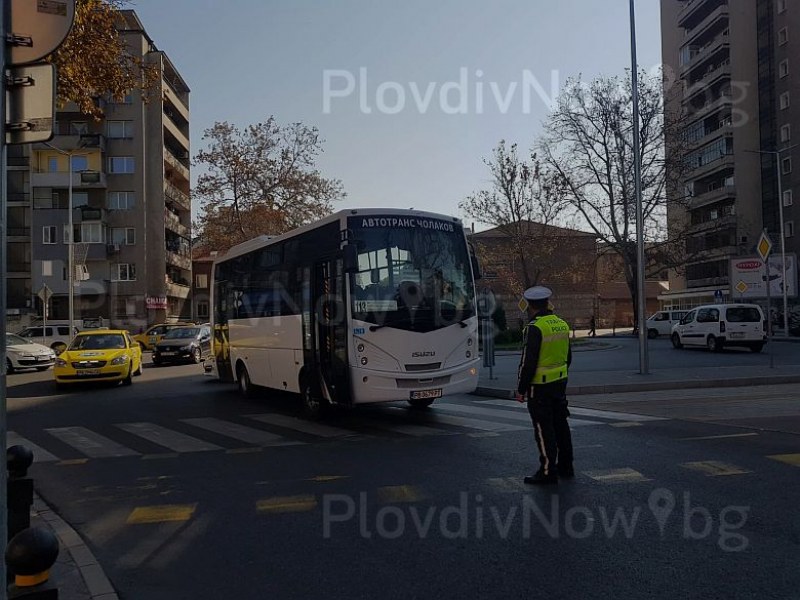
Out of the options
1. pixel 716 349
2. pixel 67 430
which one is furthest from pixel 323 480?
pixel 716 349

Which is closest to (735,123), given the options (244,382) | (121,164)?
(121,164)

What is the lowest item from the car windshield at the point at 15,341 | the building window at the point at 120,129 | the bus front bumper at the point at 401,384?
the bus front bumper at the point at 401,384

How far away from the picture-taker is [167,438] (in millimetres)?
10531

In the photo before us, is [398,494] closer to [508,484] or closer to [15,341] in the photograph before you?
[508,484]

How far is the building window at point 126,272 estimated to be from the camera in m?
54.4

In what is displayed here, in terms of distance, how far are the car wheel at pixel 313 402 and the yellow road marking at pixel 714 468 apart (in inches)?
234

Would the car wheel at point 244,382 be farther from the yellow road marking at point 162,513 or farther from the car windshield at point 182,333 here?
the car windshield at point 182,333

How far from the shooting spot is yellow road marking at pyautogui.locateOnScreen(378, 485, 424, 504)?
257 inches

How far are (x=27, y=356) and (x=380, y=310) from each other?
799 inches

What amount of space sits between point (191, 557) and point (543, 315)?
4030 millimetres

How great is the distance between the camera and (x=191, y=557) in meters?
5.18

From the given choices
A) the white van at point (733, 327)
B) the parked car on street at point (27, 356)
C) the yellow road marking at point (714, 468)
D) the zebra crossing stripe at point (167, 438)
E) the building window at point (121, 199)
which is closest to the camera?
the yellow road marking at point (714, 468)

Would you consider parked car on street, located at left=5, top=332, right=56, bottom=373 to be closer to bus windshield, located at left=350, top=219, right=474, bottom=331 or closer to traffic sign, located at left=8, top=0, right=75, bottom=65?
bus windshield, located at left=350, top=219, right=474, bottom=331

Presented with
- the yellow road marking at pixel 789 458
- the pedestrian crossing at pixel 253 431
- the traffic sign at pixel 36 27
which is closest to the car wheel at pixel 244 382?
the pedestrian crossing at pixel 253 431
